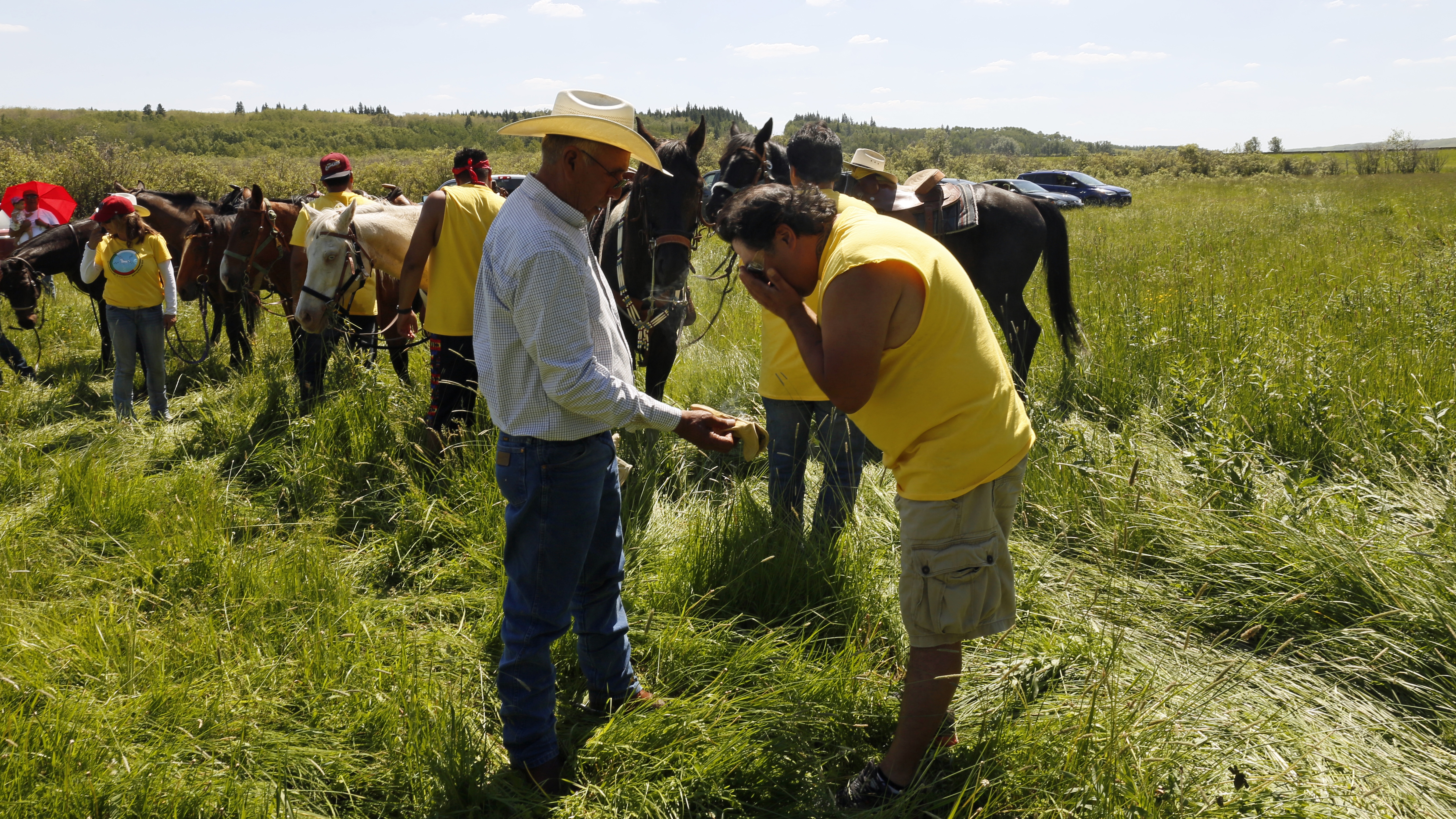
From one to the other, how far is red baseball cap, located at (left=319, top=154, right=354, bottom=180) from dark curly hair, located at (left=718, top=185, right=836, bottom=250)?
603cm

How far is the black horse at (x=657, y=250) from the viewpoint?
471 centimetres

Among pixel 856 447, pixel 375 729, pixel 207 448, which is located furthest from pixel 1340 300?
pixel 207 448

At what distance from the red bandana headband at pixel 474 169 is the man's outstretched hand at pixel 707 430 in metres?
4.66

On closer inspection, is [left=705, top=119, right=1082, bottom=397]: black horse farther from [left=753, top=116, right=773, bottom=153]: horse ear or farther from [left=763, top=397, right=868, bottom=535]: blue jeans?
[left=763, top=397, right=868, bottom=535]: blue jeans

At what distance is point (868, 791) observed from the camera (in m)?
2.36

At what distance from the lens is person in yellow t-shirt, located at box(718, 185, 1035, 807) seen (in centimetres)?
210

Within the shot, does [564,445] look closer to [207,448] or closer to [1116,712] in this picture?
[1116,712]

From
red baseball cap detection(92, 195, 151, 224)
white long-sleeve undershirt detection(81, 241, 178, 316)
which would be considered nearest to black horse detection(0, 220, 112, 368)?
red baseball cap detection(92, 195, 151, 224)

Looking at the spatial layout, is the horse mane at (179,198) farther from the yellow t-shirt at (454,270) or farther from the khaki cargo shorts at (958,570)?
the khaki cargo shorts at (958,570)

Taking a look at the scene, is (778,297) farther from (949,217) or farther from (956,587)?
(949,217)

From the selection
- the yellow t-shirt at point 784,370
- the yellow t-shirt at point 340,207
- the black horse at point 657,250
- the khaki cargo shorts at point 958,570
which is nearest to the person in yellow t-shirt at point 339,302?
the yellow t-shirt at point 340,207

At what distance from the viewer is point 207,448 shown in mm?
5824

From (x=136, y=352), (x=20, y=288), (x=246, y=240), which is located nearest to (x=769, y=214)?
(x=246, y=240)

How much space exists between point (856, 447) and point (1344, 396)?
3359 millimetres
